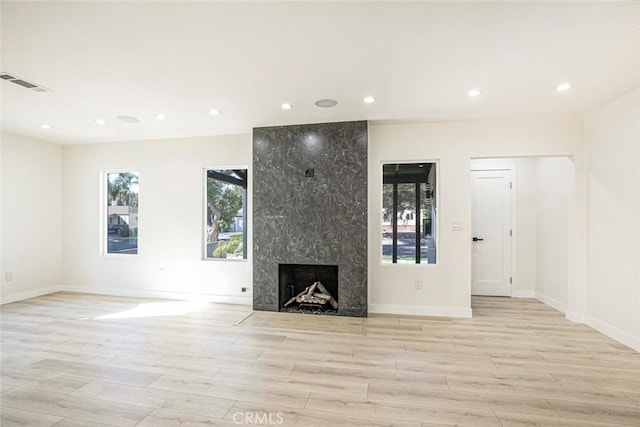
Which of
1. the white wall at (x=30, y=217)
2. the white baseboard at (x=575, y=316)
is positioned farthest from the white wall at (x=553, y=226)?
the white wall at (x=30, y=217)

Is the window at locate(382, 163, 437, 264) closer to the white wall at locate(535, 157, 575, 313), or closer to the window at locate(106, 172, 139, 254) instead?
the white wall at locate(535, 157, 575, 313)

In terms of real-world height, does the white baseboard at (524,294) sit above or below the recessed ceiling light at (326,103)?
below

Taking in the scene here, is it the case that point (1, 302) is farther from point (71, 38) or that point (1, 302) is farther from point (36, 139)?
point (71, 38)

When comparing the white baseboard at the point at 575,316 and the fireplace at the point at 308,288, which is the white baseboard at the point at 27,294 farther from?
the white baseboard at the point at 575,316

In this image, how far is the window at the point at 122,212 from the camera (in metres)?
5.49

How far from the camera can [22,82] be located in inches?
118

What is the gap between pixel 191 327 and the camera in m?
3.85

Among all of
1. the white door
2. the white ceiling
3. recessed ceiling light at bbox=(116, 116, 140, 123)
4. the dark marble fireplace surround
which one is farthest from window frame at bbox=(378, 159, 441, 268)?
recessed ceiling light at bbox=(116, 116, 140, 123)

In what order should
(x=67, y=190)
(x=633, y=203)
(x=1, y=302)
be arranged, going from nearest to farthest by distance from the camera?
(x=633, y=203)
(x=1, y=302)
(x=67, y=190)

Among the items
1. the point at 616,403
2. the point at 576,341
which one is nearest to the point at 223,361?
the point at 616,403

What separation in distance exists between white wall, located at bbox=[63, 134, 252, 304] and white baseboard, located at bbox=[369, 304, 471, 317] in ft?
6.70

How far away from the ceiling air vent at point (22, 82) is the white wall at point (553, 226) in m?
6.34

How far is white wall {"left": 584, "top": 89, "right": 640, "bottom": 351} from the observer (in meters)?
3.20

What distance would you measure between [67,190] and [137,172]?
5.03 feet
